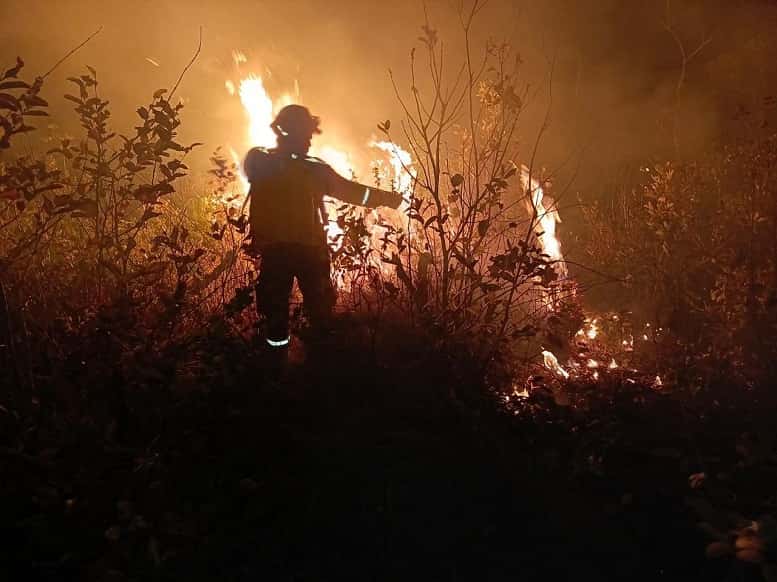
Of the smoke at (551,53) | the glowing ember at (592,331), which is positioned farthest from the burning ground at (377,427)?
the smoke at (551,53)

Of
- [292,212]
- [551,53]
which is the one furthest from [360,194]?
[551,53]

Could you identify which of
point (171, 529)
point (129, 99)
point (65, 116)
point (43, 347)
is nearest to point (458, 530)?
point (171, 529)

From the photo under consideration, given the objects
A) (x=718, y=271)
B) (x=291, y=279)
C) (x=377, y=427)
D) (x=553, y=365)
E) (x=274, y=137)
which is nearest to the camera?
(x=377, y=427)

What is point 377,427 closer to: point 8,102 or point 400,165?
point 8,102

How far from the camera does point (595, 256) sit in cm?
572

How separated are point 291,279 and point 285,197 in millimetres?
515

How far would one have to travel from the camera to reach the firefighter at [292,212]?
11.9ft

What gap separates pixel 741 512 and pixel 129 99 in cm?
1191

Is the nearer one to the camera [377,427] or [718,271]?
[377,427]

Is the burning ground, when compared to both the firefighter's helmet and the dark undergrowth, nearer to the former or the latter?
the dark undergrowth

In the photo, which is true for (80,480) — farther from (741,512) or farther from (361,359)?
(741,512)

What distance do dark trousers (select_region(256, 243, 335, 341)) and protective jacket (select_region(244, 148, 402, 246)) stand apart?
0.07m

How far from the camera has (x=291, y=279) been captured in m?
3.71

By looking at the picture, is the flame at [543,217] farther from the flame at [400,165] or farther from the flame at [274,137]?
the flame at [274,137]
